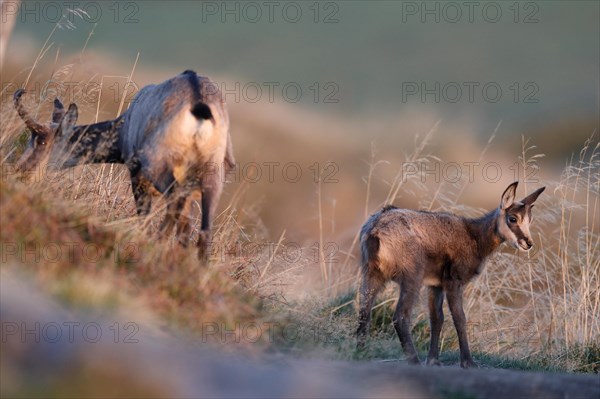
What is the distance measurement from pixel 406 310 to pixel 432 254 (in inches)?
33.4

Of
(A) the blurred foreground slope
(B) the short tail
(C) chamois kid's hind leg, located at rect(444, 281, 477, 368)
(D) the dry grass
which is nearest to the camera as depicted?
(A) the blurred foreground slope

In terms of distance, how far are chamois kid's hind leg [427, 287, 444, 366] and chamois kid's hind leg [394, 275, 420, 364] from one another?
32 cm

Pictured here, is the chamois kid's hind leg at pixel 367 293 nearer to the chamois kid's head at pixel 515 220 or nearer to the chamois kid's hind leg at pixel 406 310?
the chamois kid's hind leg at pixel 406 310

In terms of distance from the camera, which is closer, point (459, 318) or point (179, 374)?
point (179, 374)

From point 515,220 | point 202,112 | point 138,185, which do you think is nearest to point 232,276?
point 138,185

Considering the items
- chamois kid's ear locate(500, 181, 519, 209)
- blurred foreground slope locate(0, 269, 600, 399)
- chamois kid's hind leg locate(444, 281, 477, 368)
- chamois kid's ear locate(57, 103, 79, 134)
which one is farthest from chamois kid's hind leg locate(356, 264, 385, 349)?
chamois kid's ear locate(57, 103, 79, 134)

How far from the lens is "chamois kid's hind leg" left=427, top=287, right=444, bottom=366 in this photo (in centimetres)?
908

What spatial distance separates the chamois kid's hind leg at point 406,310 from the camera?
8719 mm

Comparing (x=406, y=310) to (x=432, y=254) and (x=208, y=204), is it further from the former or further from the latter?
(x=208, y=204)

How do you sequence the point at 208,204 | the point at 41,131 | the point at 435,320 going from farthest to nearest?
the point at 41,131, the point at 435,320, the point at 208,204

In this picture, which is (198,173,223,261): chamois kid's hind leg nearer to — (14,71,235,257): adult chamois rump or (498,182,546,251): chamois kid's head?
(14,71,235,257): adult chamois rump

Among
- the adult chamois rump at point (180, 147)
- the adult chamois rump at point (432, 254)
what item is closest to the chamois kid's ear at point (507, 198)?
the adult chamois rump at point (432, 254)

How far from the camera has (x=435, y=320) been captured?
9.44 meters

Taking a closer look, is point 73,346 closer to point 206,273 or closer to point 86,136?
point 206,273
